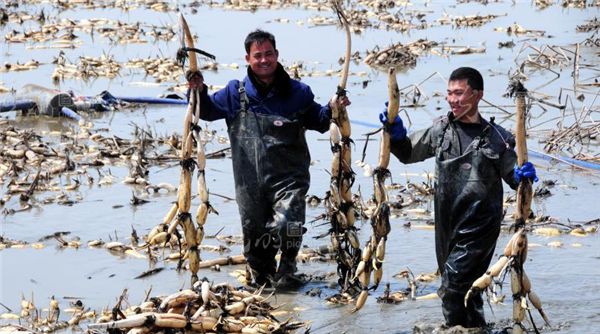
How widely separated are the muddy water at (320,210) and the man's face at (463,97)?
1.36 metres

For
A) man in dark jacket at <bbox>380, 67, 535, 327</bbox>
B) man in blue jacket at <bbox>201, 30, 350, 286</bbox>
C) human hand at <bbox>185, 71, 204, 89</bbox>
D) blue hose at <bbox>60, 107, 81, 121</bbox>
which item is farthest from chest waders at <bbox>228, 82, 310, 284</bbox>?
blue hose at <bbox>60, 107, 81, 121</bbox>

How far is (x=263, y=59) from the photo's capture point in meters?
7.88

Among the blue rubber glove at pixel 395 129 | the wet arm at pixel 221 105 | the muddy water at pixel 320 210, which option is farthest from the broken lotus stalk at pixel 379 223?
the wet arm at pixel 221 105

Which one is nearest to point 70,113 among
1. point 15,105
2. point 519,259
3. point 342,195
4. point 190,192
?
point 15,105

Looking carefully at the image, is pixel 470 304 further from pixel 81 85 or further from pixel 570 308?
pixel 81 85

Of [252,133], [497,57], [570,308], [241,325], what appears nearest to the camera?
[241,325]

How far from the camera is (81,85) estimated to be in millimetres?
17203

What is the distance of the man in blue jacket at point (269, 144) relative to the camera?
7879mm

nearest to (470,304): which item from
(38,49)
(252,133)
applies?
(252,133)

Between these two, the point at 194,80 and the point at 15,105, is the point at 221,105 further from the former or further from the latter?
the point at 15,105

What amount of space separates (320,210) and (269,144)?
2.48 metres

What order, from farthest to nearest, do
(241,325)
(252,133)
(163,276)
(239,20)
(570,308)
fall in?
(239,20), (163,276), (252,133), (570,308), (241,325)

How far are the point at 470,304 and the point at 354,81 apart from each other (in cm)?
994

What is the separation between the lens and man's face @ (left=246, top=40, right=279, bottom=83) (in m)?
7.88
